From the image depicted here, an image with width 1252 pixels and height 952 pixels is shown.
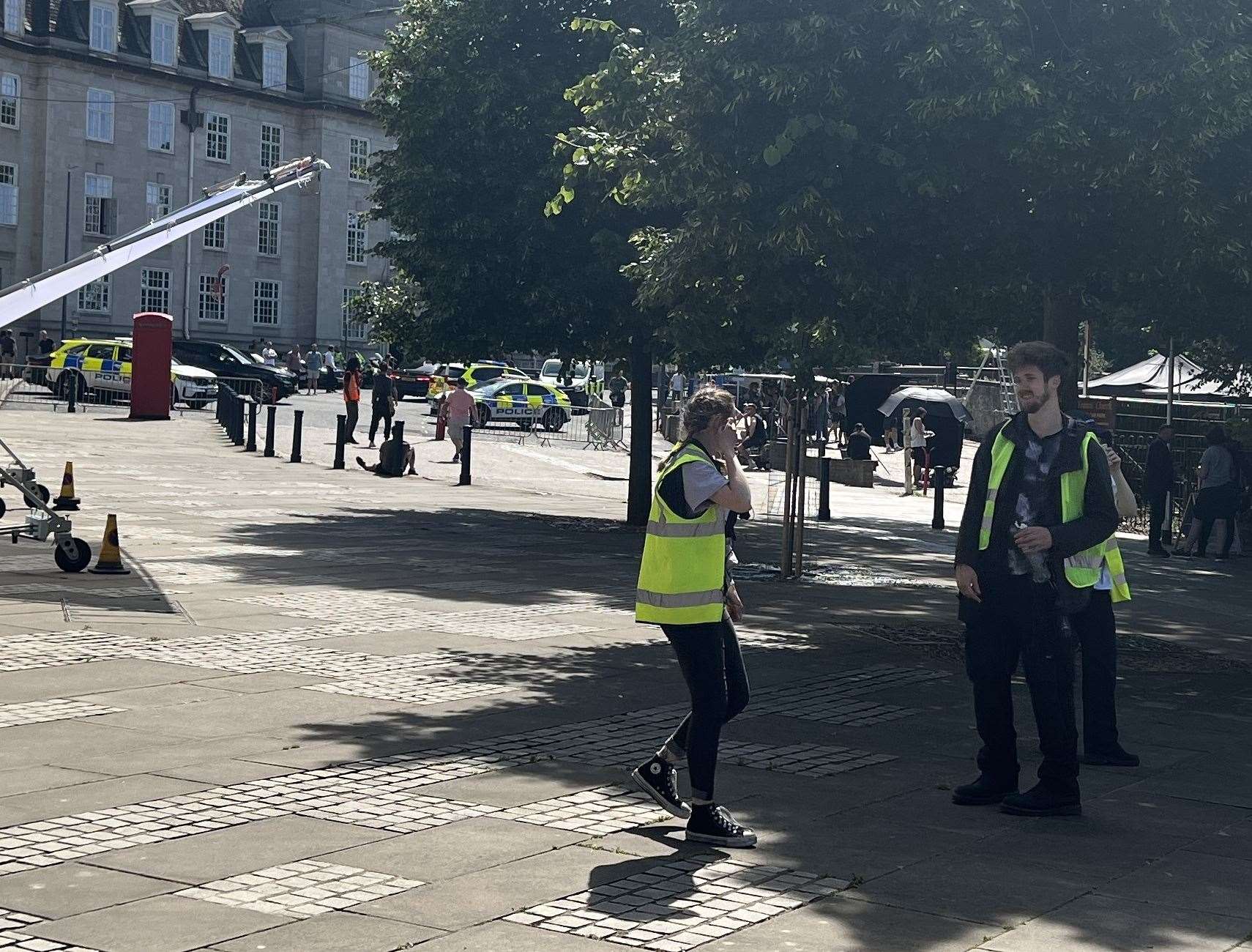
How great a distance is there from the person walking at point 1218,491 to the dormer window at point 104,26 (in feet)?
192

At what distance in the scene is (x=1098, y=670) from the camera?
8508 mm

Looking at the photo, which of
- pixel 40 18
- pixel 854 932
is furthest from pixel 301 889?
pixel 40 18

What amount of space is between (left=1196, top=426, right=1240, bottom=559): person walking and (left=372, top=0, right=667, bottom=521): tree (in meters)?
6.97

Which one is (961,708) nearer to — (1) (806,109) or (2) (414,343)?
(1) (806,109)

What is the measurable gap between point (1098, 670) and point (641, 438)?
14588mm

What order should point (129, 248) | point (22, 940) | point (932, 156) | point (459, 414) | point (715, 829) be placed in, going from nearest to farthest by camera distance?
1. point (22, 940)
2. point (715, 829)
3. point (932, 156)
4. point (129, 248)
5. point (459, 414)

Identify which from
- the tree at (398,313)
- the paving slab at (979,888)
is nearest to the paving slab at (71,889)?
the paving slab at (979,888)

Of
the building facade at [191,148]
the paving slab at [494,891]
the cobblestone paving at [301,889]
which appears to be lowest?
the cobblestone paving at [301,889]

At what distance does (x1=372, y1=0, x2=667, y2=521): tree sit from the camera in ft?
68.2

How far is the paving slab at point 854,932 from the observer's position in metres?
5.17

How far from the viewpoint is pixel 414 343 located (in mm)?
22672

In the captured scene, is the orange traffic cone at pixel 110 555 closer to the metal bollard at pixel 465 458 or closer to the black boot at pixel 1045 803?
the black boot at pixel 1045 803

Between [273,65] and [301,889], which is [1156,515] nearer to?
[301,889]

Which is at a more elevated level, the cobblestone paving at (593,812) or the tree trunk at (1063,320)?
the tree trunk at (1063,320)
